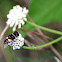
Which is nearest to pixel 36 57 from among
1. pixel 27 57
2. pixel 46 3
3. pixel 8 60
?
pixel 27 57

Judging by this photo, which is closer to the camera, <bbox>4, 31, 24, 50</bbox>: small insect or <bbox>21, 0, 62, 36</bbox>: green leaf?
<bbox>4, 31, 24, 50</bbox>: small insect

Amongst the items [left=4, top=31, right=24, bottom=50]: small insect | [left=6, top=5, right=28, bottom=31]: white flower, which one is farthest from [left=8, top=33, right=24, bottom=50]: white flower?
[left=6, top=5, right=28, bottom=31]: white flower

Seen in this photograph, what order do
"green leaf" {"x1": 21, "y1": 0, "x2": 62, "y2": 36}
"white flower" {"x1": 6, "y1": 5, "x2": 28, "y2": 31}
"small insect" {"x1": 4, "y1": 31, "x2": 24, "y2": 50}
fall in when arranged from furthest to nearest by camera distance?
"green leaf" {"x1": 21, "y1": 0, "x2": 62, "y2": 36} → "white flower" {"x1": 6, "y1": 5, "x2": 28, "y2": 31} → "small insect" {"x1": 4, "y1": 31, "x2": 24, "y2": 50}

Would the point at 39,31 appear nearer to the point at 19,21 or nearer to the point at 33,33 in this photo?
the point at 33,33

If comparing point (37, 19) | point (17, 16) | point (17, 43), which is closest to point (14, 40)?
point (17, 43)

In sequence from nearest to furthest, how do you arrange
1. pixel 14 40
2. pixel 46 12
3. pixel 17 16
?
pixel 14 40
pixel 17 16
pixel 46 12

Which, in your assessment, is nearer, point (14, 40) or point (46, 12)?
point (14, 40)

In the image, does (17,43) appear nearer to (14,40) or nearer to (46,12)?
(14,40)

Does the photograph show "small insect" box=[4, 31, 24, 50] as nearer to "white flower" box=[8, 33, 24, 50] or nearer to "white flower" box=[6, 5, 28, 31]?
"white flower" box=[8, 33, 24, 50]
